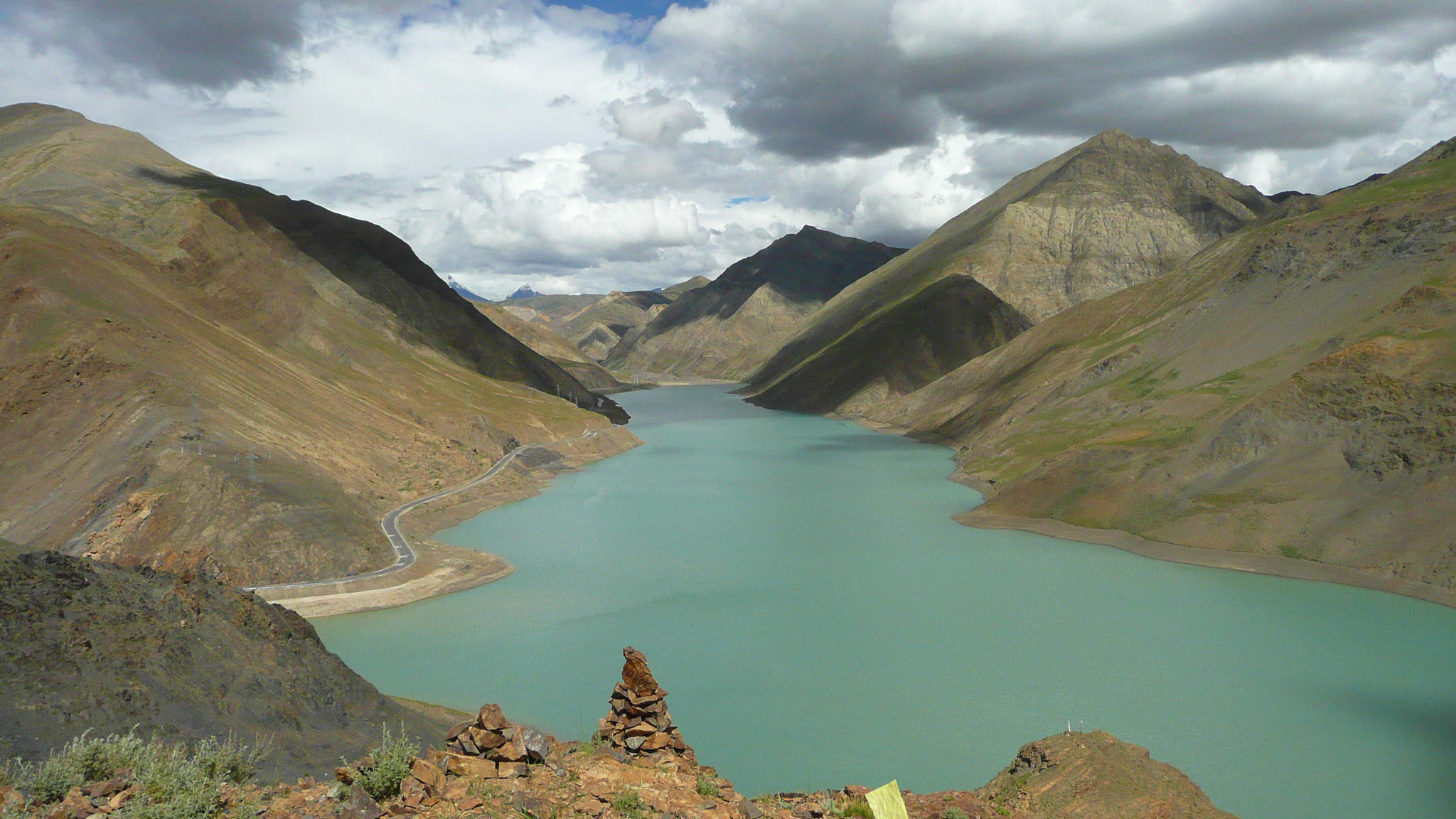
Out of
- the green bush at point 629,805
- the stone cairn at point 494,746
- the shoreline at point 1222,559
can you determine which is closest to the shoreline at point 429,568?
the stone cairn at point 494,746

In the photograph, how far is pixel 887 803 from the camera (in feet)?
43.3

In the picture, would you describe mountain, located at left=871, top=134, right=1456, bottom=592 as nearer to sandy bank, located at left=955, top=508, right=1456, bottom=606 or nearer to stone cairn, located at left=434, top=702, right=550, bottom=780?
sandy bank, located at left=955, top=508, right=1456, bottom=606

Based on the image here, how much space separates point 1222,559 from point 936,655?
26205mm

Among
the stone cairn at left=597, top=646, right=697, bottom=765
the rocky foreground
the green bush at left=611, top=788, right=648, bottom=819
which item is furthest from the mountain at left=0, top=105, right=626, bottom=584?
the green bush at left=611, top=788, right=648, bottom=819

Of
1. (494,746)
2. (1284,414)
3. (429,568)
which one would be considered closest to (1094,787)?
(494,746)

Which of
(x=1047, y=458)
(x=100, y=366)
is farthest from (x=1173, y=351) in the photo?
(x=100, y=366)

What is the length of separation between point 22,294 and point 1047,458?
258 ft

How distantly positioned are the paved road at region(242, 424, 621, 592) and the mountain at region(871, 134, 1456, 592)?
4172 centimetres

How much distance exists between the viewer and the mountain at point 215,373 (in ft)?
162

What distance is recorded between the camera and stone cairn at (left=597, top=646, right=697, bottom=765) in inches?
626

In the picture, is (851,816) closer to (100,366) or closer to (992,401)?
(100,366)

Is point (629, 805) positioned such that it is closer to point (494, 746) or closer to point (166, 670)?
point (494, 746)

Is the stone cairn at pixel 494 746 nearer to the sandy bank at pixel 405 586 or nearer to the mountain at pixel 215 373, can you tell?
the mountain at pixel 215 373

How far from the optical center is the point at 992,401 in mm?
112562
